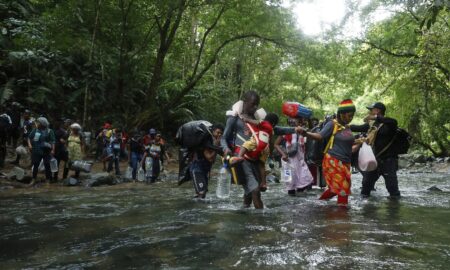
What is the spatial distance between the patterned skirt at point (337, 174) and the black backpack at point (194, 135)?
220 centimetres

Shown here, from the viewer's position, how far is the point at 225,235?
464 centimetres

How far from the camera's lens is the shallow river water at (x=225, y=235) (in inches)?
141

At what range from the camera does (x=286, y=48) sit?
17.8 meters

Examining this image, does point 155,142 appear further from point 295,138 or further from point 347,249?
point 347,249

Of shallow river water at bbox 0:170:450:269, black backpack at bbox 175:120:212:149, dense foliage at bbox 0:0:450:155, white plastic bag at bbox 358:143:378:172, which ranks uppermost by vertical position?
dense foliage at bbox 0:0:450:155

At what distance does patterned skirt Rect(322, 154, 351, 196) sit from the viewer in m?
6.62

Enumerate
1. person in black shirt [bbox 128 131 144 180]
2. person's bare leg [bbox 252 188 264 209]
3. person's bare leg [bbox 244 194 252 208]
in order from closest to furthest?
person's bare leg [bbox 252 188 264 209]
person's bare leg [bbox 244 194 252 208]
person in black shirt [bbox 128 131 144 180]

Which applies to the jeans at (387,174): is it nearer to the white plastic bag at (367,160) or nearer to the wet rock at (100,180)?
the white plastic bag at (367,160)

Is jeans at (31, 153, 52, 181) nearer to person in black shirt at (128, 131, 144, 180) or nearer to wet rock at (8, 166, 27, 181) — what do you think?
wet rock at (8, 166, 27, 181)

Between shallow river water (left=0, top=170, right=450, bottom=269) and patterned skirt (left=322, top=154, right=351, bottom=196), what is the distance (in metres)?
0.34

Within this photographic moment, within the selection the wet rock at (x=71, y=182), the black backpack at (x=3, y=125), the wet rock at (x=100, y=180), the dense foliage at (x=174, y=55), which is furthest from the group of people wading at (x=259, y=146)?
the black backpack at (x=3, y=125)

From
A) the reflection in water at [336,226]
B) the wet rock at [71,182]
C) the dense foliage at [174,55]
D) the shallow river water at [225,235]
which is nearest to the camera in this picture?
the shallow river water at [225,235]

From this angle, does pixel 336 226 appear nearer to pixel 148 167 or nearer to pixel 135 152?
pixel 148 167

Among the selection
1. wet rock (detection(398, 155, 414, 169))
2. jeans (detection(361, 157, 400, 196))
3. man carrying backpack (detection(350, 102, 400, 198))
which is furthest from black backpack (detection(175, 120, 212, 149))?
wet rock (detection(398, 155, 414, 169))
